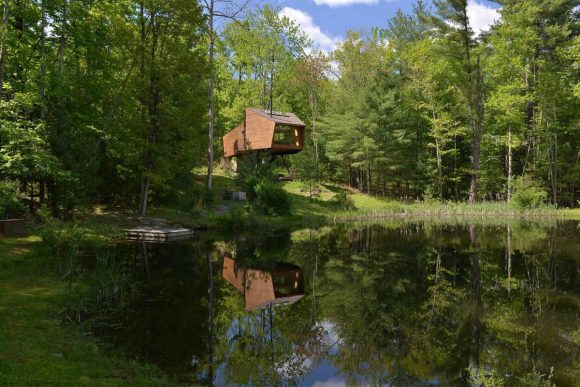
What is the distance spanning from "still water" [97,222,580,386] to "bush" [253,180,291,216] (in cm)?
976

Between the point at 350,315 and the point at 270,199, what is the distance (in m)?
17.7

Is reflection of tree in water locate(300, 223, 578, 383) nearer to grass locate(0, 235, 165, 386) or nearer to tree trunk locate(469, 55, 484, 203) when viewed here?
grass locate(0, 235, 165, 386)

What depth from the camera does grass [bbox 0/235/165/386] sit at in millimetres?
4723

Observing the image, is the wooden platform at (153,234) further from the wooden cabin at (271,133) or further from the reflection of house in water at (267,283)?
the wooden cabin at (271,133)

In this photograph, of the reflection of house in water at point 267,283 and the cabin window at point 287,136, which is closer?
the reflection of house in water at point 267,283

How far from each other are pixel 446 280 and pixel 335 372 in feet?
20.7

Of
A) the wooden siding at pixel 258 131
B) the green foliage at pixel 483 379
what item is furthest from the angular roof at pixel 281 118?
the green foliage at pixel 483 379

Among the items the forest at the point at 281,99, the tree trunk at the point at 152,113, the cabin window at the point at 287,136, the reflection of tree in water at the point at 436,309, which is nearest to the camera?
the reflection of tree in water at the point at 436,309

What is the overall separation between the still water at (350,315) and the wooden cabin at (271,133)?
18149 mm

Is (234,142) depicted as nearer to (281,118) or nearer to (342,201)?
(281,118)

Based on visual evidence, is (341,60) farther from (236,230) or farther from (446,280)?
(446,280)

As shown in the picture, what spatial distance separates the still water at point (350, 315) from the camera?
6.09 metres

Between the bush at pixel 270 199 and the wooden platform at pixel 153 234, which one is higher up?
the bush at pixel 270 199

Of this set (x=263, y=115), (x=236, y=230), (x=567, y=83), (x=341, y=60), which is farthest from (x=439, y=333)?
(x=341, y=60)
